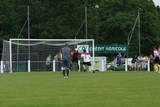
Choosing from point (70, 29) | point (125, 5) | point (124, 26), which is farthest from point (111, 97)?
point (125, 5)

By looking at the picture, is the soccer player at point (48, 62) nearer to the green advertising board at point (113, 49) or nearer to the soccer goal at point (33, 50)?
Answer: the soccer goal at point (33, 50)

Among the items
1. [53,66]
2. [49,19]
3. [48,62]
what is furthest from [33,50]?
[49,19]

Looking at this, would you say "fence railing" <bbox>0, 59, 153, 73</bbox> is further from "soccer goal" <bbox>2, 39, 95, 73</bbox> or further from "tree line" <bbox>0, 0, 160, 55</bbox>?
"tree line" <bbox>0, 0, 160, 55</bbox>

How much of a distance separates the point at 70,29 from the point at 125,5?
2952 centimetres

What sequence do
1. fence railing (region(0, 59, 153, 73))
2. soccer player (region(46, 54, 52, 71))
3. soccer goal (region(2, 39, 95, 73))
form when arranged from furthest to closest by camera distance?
soccer goal (region(2, 39, 95, 73))
soccer player (region(46, 54, 52, 71))
fence railing (region(0, 59, 153, 73))

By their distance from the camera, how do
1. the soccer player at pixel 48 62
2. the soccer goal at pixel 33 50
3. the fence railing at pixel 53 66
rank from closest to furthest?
the fence railing at pixel 53 66, the soccer player at pixel 48 62, the soccer goal at pixel 33 50

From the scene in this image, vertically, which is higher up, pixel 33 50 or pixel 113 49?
pixel 113 49

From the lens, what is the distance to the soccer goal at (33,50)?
161 ft

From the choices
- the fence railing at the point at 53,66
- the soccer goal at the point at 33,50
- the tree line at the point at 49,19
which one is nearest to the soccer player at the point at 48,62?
the fence railing at the point at 53,66

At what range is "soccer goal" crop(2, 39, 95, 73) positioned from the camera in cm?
4912

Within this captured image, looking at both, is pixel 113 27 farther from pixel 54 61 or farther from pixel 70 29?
pixel 54 61

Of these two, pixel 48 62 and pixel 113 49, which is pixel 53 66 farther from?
pixel 113 49

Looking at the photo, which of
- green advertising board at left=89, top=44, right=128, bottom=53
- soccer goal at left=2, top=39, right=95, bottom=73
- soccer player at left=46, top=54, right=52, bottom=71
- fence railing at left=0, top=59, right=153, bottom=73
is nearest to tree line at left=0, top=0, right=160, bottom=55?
green advertising board at left=89, top=44, right=128, bottom=53

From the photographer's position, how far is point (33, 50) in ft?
168
